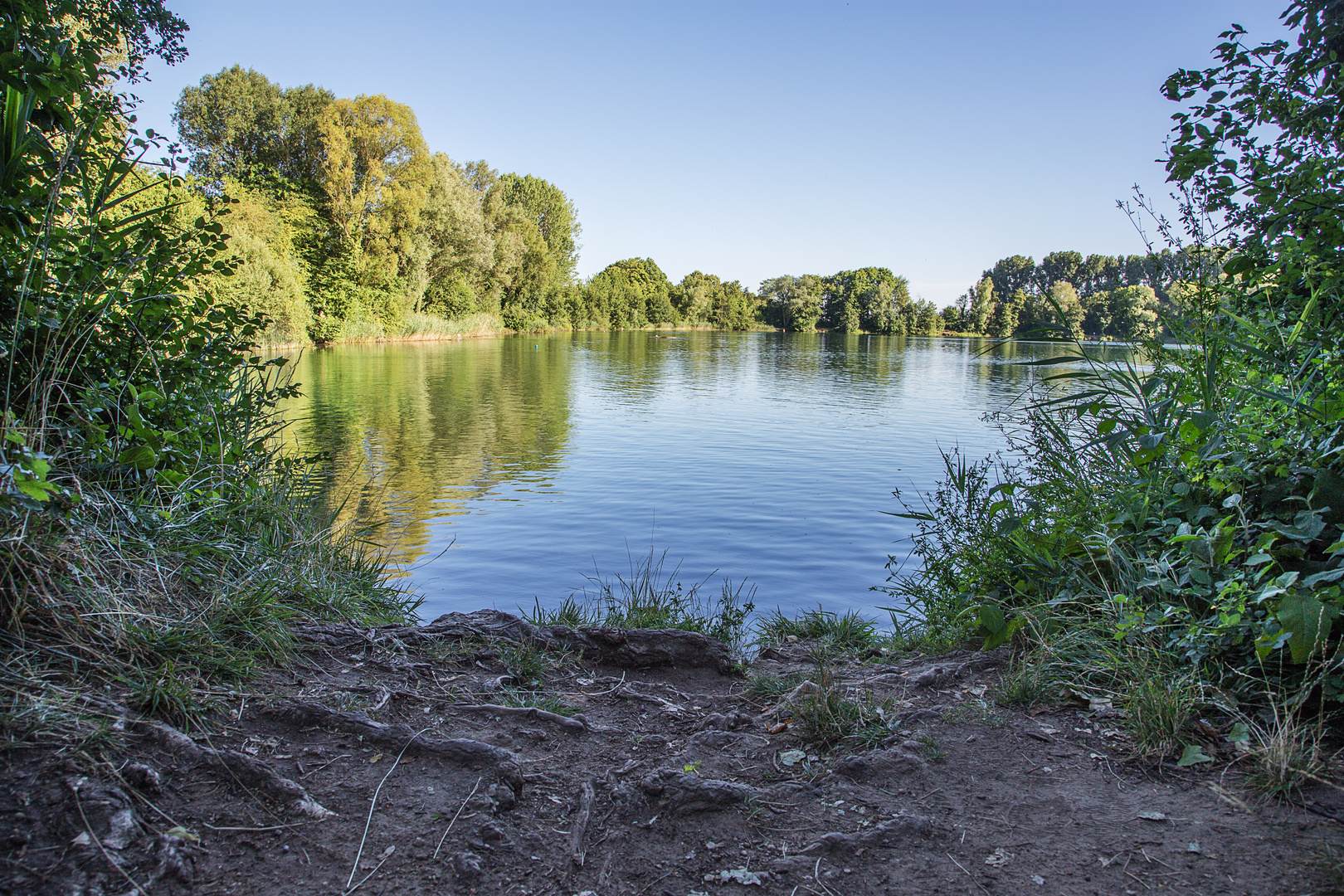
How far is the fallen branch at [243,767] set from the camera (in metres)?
2.12

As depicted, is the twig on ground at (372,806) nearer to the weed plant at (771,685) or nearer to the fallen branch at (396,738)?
the fallen branch at (396,738)

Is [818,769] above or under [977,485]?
under

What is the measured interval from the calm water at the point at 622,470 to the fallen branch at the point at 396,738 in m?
2.60

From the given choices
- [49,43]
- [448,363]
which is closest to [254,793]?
→ [49,43]

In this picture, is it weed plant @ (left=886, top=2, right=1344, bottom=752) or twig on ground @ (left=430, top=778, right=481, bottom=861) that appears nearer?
twig on ground @ (left=430, top=778, right=481, bottom=861)

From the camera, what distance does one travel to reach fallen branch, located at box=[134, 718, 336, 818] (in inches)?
83.6

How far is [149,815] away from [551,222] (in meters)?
79.8

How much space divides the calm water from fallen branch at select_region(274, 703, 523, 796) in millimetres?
2596

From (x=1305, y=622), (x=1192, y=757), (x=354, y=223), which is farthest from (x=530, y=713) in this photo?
(x=354, y=223)

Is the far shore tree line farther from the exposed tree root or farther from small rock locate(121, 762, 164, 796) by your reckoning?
small rock locate(121, 762, 164, 796)

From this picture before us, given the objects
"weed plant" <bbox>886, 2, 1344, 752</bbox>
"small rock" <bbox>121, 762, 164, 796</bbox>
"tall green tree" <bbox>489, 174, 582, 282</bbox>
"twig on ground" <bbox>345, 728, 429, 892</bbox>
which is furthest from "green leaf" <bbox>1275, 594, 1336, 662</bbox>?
"tall green tree" <bbox>489, 174, 582, 282</bbox>

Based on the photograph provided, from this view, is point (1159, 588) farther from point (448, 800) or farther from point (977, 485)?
point (448, 800)

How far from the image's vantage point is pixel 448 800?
2.27 meters

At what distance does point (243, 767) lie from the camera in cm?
217
